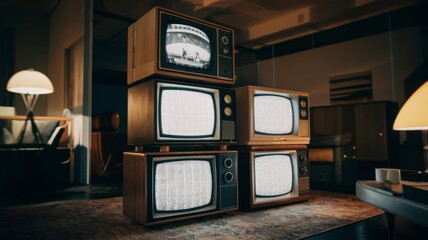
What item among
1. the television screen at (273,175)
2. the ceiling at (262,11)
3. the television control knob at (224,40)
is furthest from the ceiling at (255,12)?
the television screen at (273,175)

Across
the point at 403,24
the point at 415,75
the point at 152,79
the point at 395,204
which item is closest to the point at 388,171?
the point at 395,204

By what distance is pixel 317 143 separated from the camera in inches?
126

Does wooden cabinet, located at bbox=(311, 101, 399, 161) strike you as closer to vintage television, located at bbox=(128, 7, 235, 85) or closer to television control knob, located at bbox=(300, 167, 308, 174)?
television control knob, located at bbox=(300, 167, 308, 174)

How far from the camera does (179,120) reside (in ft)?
5.68

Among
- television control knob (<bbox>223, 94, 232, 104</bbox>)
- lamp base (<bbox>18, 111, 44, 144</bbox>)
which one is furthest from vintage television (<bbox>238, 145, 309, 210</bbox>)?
lamp base (<bbox>18, 111, 44, 144</bbox>)

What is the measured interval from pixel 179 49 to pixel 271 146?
0.92 m

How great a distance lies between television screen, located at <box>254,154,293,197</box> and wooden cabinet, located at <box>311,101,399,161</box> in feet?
4.13

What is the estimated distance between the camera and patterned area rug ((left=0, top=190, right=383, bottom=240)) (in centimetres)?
154

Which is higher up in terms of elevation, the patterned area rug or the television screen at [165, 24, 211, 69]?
the television screen at [165, 24, 211, 69]

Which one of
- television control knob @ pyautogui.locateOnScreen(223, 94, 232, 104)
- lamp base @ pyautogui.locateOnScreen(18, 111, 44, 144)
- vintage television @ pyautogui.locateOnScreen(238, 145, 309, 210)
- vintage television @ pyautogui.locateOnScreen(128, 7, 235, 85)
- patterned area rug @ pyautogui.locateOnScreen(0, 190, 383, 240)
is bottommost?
patterned area rug @ pyautogui.locateOnScreen(0, 190, 383, 240)

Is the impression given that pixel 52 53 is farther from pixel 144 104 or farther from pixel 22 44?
pixel 144 104

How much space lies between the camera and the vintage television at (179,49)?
65.9 inches

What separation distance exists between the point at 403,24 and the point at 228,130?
346 cm

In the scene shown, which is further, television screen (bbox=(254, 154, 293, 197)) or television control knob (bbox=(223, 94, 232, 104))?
television screen (bbox=(254, 154, 293, 197))
